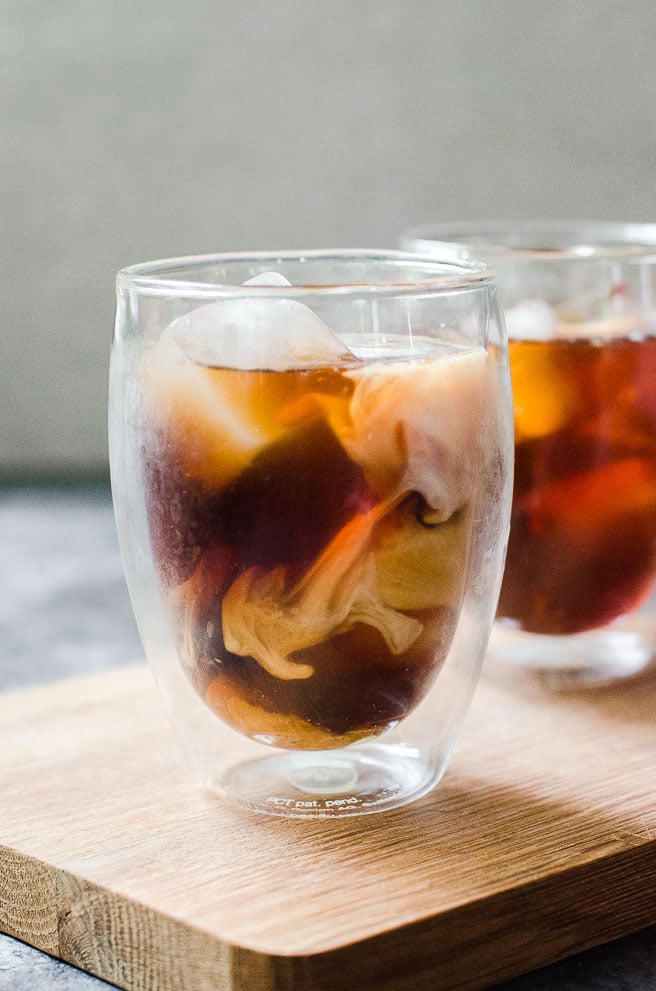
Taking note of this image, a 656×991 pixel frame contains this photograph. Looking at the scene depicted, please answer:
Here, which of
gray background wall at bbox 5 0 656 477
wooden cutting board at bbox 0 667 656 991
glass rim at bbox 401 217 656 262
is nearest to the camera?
wooden cutting board at bbox 0 667 656 991

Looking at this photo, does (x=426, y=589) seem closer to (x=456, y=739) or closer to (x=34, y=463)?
(x=456, y=739)

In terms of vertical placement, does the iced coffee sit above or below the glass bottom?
above

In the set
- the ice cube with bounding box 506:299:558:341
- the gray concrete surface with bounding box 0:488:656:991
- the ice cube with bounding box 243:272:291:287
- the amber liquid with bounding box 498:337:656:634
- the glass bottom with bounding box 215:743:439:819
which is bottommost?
the gray concrete surface with bounding box 0:488:656:991

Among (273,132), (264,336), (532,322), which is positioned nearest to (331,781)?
(264,336)

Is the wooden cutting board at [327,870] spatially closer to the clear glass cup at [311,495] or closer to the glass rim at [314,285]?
the clear glass cup at [311,495]

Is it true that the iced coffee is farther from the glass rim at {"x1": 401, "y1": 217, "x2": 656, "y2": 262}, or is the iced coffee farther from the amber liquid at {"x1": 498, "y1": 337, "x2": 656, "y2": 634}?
the glass rim at {"x1": 401, "y1": 217, "x2": 656, "y2": 262}

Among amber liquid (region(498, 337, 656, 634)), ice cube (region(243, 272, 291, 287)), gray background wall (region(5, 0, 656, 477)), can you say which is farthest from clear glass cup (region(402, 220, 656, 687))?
gray background wall (region(5, 0, 656, 477))

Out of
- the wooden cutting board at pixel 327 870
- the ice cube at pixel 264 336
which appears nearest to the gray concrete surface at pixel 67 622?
the wooden cutting board at pixel 327 870
